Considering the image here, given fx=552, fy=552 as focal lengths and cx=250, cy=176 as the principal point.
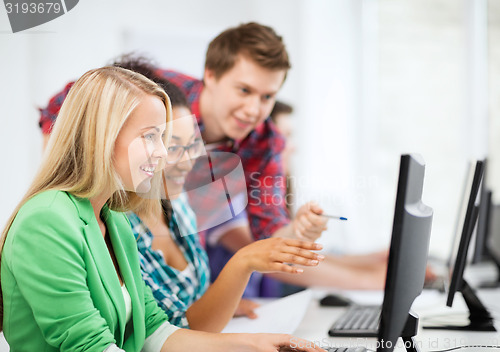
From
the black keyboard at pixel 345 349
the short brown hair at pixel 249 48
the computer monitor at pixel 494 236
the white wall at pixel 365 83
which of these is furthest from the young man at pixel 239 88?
the white wall at pixel 365 83

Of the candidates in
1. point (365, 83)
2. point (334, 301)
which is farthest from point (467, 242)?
point (365, 83)

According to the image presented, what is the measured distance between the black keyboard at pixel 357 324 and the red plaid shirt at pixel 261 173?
1.01ft

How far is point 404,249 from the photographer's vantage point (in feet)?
2.72

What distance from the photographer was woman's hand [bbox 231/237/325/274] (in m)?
1.04

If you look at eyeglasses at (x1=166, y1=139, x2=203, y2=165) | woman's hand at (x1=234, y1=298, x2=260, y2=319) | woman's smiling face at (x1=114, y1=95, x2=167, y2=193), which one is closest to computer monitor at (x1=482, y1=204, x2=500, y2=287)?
woman's hand at (x1=234, y1=298, x2=260, y2=319)

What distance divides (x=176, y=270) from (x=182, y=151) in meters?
0.30

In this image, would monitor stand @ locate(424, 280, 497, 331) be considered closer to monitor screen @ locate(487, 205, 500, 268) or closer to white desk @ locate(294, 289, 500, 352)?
white desk @ locate(294, 289, 500, 352)

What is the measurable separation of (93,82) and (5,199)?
55cm

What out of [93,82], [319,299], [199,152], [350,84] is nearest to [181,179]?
[199,152]

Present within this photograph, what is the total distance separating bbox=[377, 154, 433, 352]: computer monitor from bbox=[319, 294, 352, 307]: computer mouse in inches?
32.8

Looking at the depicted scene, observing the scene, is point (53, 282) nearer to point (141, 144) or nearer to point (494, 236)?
point (141, 144)

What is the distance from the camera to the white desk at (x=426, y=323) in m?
1.20

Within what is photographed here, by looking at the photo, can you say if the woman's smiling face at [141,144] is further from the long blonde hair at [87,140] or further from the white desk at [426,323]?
the white desk at [426,323]

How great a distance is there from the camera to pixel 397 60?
369cm
